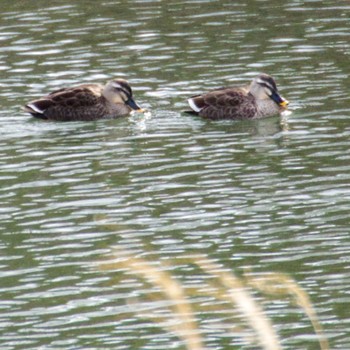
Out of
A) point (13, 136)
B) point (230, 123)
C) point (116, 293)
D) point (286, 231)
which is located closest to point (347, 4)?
point (230, 123)

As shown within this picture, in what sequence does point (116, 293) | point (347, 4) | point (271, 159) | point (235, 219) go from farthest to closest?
point (347, 4) → point (271, 159) → point (235, 219) → point (116, 293)

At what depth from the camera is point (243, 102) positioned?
64.1 ft

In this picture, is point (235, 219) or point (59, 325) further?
point (235, 219)

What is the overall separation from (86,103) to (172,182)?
4271 millimetres

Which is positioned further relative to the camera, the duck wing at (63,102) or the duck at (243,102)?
the duck wing at (63,102)

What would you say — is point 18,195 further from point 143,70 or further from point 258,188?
point 143,70

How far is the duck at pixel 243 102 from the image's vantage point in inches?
758

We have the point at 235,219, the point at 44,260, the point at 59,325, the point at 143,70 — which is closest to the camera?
the point at 59,325

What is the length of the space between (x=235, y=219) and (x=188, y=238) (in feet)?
2.53

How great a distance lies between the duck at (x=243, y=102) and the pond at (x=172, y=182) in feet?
0.58

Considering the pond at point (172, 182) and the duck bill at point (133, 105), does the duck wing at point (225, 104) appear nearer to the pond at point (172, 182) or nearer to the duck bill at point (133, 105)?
the pond at point (172, 182)

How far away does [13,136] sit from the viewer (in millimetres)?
18797

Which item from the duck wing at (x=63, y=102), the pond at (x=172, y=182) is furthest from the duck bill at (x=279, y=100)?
the duck wing at (x=63, y=102)

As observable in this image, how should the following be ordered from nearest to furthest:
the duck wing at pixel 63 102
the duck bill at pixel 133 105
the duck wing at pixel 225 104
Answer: the duck wing at pixel 225 104, the duck wing at pixel 63 102, the duck bill at pixel 133 105
